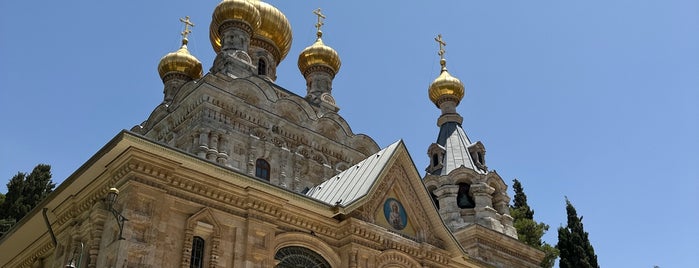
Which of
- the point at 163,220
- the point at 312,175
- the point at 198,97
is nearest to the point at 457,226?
the point at 312,175

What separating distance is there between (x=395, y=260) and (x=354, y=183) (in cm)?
210

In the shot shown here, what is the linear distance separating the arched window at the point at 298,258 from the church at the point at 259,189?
0.03m

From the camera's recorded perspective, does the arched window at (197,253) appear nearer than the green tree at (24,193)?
Yes

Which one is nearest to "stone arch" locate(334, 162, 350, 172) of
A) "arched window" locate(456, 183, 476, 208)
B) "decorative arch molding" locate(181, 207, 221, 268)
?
"arched window" locate(456, 183, 476, 208)

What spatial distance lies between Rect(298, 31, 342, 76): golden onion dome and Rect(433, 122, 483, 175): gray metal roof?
5.27m

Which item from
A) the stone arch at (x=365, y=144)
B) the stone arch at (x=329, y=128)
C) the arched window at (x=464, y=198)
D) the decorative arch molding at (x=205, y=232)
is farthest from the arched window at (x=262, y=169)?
the decorative arch molding at (x=205, y=232)

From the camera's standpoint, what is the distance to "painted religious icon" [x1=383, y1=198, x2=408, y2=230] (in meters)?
15.3

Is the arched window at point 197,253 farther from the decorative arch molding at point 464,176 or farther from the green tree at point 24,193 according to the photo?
the green tree at point 24,193

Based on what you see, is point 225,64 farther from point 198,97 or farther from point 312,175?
point 312,175

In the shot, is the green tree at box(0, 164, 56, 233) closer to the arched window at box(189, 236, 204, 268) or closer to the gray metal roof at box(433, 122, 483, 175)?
the gray metal roof at box(433, 122, 483, 175)

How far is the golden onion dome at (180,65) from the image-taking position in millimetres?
27641

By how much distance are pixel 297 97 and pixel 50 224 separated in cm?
1203

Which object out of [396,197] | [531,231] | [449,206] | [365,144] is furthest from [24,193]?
[531,231]

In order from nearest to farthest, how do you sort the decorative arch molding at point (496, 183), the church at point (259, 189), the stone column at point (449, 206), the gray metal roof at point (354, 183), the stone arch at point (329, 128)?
the church at point (259, 189), the gray metal roof at point (354, 183), the stone column at point (449, 206), the stone arch at point (329, 128), the decorative arch molding at point (496, 183)
